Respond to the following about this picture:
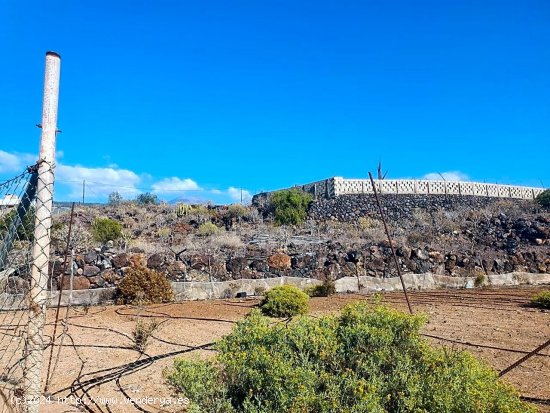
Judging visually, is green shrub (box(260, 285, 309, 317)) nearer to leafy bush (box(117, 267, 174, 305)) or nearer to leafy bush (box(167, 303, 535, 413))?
leafy bush (box(117, 267, 174, 305))

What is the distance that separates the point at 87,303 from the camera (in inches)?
499

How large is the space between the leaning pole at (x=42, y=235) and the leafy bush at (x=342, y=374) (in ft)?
2.98

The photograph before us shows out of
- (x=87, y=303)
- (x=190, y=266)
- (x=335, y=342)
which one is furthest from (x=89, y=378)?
(x=190, y=266)

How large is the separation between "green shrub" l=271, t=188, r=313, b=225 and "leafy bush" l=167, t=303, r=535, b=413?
2621 centimetres

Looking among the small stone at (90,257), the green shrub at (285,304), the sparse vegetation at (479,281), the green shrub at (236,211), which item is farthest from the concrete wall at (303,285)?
the green shrub at (236,211)

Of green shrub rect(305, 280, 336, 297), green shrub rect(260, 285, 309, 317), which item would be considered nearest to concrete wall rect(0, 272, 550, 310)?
green shrub rect(305, 280, 336, 297)

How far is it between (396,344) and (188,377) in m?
1.55

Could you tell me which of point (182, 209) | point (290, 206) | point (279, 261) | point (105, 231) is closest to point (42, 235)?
point (279, 261)

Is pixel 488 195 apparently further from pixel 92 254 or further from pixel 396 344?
pixel 396 344

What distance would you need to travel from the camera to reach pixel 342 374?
3.02 m

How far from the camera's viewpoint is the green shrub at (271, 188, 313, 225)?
98.2 ft

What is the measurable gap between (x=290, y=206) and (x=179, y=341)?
23.7 meters

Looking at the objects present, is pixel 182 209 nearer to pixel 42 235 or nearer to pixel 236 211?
pixel 236 211

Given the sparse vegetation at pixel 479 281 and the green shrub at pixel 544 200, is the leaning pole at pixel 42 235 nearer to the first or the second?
the sparse vegetation at pixel 479 281
